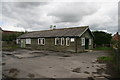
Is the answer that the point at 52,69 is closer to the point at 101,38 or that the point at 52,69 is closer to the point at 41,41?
the point at 41,41

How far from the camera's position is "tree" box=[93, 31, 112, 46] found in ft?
94.4

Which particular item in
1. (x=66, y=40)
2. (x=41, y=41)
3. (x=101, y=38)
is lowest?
(x=41, y=41)

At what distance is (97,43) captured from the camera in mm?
29734

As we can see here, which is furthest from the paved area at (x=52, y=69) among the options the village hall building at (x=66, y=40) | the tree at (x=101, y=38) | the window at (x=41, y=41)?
the tree at (x=101, y=38)

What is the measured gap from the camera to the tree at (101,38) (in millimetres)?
28784

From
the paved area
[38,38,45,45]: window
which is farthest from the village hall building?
the paved area

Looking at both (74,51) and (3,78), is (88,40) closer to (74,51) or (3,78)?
(74,51)

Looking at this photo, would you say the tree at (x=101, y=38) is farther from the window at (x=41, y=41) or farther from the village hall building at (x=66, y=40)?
the window at (x=41, y=41)

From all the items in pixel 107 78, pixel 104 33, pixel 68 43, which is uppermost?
pixel 104 33

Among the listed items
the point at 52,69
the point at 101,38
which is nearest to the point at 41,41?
the point at 101,38

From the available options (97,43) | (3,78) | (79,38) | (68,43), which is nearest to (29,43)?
(68,43)

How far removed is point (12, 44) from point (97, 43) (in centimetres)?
2356

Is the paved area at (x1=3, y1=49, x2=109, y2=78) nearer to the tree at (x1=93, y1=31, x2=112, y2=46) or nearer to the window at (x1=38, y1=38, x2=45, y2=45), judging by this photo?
the window at (x1=38, y1=38, x2=45, y2=45)

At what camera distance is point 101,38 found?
29188mm
